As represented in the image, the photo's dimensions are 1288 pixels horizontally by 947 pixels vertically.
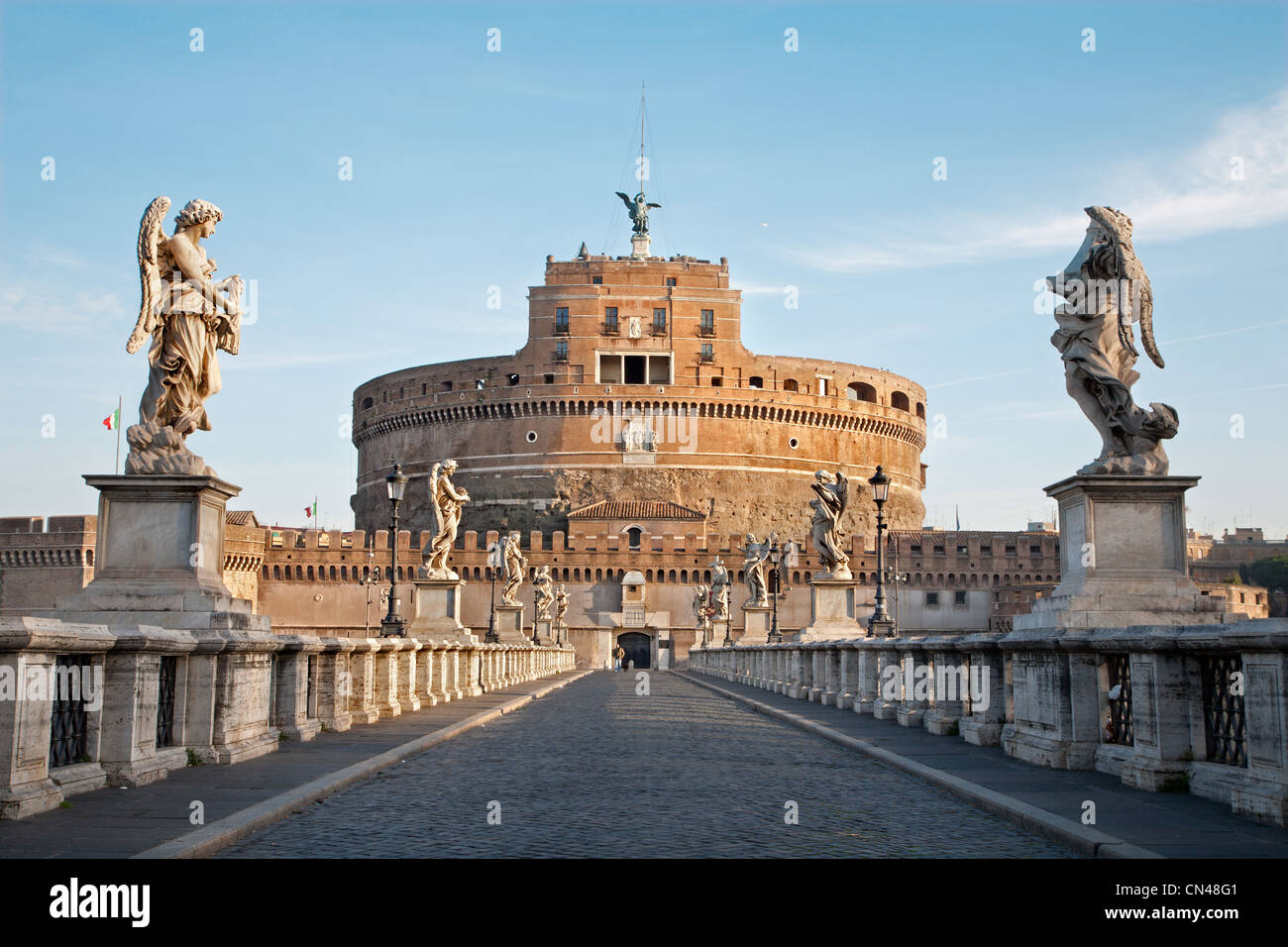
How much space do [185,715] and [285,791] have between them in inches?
53.2

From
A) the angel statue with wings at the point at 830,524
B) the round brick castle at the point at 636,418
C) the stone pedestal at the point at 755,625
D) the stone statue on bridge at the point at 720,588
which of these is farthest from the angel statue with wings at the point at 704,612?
the angel statue with wings at the point at 830,524

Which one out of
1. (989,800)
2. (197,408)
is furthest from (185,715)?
(989,800)

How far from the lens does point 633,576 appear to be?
76188 mm

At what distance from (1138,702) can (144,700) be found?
546 centimetres

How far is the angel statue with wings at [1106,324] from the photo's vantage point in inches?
360

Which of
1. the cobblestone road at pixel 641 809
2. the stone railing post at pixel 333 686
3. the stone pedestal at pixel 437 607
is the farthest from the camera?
the stone pedestal at pixel 437 607

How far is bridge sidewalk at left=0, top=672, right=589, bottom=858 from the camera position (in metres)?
5.42

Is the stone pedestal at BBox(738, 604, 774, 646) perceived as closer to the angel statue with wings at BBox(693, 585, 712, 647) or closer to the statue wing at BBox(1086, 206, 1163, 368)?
the angel statue with wings at BBox(693, 585, 712, 647)

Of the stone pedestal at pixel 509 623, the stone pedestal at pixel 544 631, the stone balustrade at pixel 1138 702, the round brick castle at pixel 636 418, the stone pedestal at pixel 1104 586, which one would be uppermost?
the round brick castle at pixel 636 418

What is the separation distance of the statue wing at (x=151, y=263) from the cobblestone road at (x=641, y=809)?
347 centimetres

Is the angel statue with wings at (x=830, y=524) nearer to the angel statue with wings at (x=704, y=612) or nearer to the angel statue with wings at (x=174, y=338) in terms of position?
the angel statue with wings at (x=174, y=338)

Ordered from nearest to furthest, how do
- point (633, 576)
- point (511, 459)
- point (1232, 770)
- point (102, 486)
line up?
point (1232, 770)
point (102, 486)
point (633, 576)
point (511, 459)

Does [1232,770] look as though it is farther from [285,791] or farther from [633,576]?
[633,576]

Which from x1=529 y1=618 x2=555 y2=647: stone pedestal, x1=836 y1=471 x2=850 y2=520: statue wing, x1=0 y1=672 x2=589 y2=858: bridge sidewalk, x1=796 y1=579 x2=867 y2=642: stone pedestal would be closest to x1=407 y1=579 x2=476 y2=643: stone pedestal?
x1=796 y1=579 x2=867 y2=642: stone pedestal
